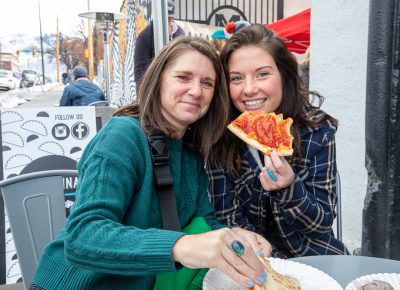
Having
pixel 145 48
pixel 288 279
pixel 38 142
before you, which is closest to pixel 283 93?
pixel 288 279

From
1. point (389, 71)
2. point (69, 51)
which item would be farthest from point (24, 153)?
point (69, 51)

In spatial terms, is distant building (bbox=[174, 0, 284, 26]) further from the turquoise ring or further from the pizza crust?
the turquoise ring

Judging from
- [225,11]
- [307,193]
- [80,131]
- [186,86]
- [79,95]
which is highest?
[225,11]

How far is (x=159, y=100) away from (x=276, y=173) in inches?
26.1

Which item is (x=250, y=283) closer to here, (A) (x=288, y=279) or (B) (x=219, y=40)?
(A) (x=288, y=279)

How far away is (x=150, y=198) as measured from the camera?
5.43 feet

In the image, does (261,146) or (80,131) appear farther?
(80,131)

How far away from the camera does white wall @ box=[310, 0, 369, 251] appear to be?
13.3 feet

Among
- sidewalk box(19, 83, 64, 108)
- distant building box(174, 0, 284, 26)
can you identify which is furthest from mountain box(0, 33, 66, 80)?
distant building box(174, 0, 284, 26)

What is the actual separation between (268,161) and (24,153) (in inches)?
106

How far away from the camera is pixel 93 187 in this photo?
1.42 m

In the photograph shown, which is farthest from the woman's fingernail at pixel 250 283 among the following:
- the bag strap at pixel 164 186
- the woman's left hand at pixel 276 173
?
the woman's left hand at pixel 276 173

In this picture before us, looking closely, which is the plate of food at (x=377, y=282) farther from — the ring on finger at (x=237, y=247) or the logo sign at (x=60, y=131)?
the logo sign at (x=60, y=131)

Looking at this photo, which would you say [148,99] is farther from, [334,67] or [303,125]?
[334,67]
